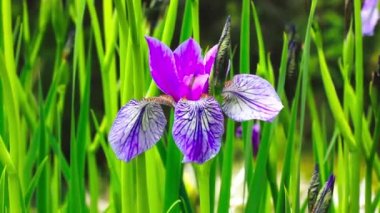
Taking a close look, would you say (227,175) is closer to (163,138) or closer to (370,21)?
(163,138)

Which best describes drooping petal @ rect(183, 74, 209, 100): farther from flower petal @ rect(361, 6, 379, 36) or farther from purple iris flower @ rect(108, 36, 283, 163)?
flower petal @ rect(361, 6, 379, 36)

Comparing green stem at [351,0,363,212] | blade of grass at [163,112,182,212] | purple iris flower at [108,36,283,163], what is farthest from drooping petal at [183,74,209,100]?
green stem at [351,0,363,212]

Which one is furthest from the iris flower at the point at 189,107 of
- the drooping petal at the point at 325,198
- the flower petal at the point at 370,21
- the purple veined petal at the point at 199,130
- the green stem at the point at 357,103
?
the flower petal at the point at 370,21

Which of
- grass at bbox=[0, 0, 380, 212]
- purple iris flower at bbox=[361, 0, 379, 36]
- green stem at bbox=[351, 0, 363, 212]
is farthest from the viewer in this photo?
purple iris flower at bbox=[361, 0, 379, 36]

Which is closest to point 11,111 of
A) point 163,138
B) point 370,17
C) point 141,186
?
point 141,186

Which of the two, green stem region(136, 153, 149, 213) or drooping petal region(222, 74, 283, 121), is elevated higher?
drooping petal region(222, 74, 283, 121)

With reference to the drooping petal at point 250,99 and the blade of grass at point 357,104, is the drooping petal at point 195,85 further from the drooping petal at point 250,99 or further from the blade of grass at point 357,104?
the blade of grass at point 357,104

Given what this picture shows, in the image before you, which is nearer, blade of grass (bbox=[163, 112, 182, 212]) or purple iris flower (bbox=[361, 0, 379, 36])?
blade of grass (bbox=[163, 112, 182, 212])
